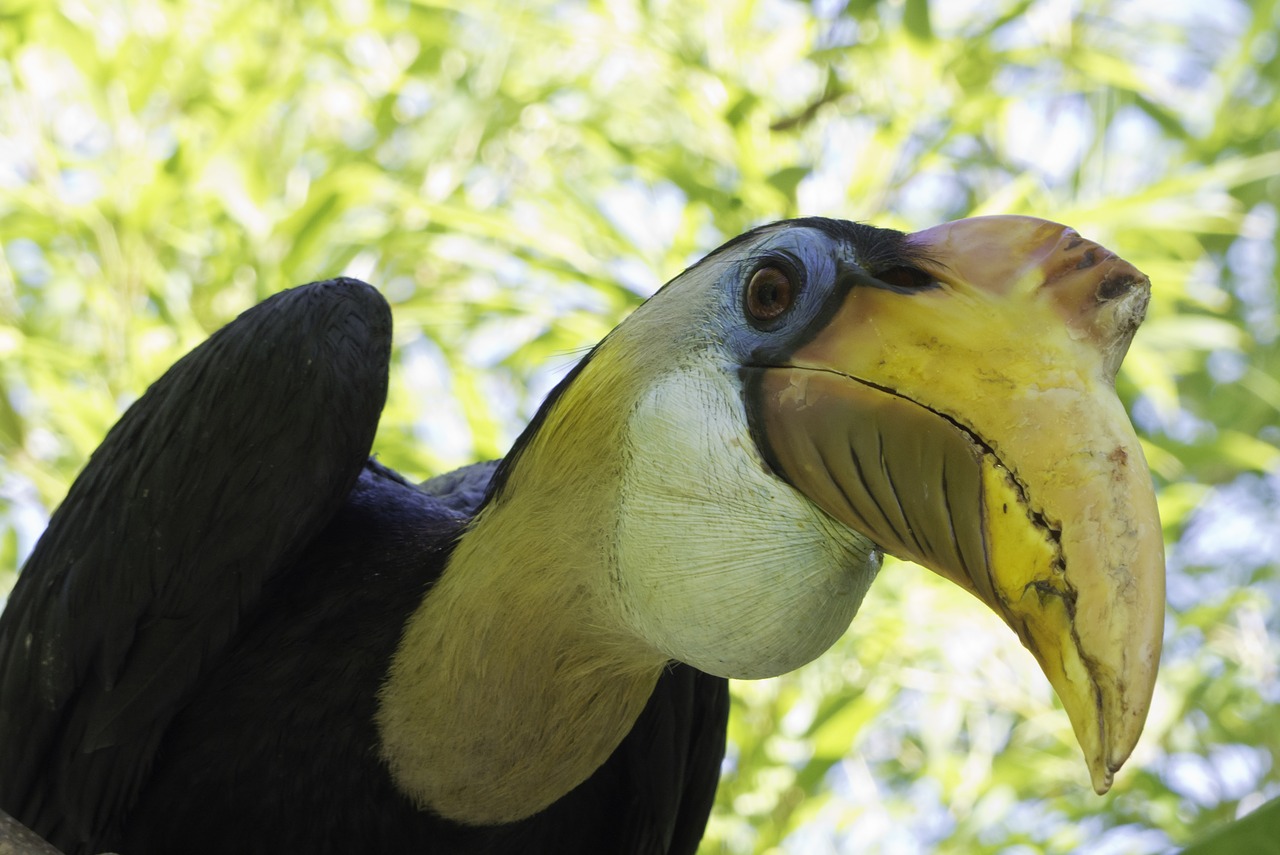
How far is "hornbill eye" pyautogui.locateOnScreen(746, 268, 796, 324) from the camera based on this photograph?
213cm

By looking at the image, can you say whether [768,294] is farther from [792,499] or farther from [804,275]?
[792,499]

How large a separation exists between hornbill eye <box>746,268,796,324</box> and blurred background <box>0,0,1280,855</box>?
1597mm

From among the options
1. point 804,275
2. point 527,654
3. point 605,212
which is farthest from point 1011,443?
point 605,212

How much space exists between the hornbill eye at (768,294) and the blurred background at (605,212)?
160 centimetres

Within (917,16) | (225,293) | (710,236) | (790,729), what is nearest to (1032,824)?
(790,729)

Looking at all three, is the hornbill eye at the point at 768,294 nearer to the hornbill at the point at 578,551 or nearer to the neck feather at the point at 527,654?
the hornbill at the point at 578,551

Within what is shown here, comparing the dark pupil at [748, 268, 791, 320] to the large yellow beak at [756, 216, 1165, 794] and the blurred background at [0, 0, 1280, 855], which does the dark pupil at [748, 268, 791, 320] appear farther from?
the blurred background at [0, 0, 1280, 855]

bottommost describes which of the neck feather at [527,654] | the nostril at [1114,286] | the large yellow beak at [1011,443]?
the neck feather at [527,654]

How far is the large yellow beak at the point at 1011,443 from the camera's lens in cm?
161

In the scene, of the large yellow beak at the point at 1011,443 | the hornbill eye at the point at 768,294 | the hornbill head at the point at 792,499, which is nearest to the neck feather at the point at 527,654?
the hornbill head at the point at 792,499

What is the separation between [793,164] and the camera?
4.08 meters

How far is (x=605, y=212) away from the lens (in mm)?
4410

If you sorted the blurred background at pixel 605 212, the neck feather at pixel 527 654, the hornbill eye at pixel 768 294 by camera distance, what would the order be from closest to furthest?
1. the hornbill eye at pixel 768 294
2. the neck feather at pixel 527 654
3. the blurred background at pixel 605 212

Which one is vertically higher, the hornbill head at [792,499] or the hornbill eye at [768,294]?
the hornbill eye at [768,294]
